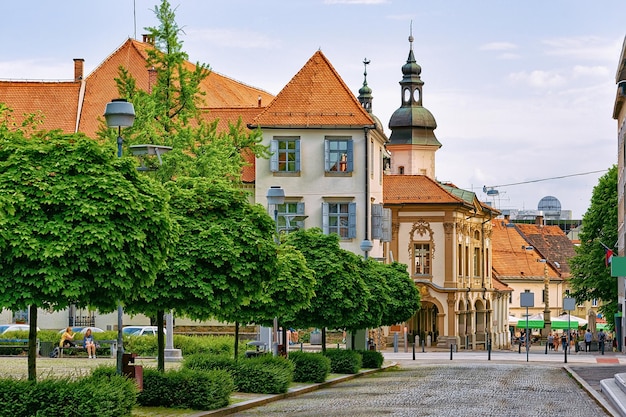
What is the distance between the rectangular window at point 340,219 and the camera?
63938mm

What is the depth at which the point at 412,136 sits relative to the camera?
338 feet

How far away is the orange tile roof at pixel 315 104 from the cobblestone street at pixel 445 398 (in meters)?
25.7

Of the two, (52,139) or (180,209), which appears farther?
(180,209)

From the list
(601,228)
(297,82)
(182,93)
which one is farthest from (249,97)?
(182,93)

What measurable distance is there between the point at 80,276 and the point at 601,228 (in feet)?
231

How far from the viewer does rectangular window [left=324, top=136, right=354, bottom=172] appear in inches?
2504

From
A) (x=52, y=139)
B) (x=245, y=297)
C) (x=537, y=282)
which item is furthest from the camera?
(x=537, y=282)

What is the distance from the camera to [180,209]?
1005 inches

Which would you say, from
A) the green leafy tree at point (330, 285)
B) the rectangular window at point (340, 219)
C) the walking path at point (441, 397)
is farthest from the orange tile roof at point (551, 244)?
the green leafy tree at point (330, 285)

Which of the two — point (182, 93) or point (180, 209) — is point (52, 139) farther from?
point (182, 93)

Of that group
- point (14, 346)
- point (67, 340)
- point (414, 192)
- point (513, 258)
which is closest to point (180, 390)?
point (67, 340)

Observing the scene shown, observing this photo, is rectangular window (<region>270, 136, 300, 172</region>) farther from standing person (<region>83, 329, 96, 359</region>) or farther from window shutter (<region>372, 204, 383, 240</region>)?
standing person (<region>83, 329, 96, 359</region>)

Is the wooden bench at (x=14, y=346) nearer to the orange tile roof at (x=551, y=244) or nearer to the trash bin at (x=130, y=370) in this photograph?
the trash bin at (x=130, y=370)

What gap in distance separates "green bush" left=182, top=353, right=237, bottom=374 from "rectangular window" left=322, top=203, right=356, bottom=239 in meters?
34.6
